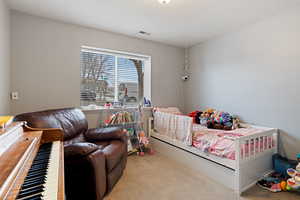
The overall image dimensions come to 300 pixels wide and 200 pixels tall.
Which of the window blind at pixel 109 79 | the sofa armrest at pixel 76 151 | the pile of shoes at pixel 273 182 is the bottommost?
the pile of shoes at pixel 273 182

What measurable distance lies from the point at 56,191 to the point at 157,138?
2671 mm

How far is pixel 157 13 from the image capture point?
2342mm

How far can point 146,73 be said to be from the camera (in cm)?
365

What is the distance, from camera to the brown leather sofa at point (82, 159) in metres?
1.48

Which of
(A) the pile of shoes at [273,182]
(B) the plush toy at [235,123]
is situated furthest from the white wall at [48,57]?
(A) the pile of shoes at [273,182]

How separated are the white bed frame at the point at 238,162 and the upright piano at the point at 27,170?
6.06ft

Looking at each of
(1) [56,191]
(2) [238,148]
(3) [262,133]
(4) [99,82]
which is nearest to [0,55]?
(4) [99,82]

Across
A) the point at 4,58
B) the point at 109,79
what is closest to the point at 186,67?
the point at 109,79

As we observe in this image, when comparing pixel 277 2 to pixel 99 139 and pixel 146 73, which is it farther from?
pixel 99 139

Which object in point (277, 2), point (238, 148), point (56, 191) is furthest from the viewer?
point (277, 2)

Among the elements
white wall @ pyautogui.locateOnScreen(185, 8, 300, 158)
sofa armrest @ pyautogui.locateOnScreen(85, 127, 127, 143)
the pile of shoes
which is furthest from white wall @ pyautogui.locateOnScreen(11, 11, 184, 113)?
the pile of shoes

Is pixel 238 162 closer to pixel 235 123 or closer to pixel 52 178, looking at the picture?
pixel 235 123

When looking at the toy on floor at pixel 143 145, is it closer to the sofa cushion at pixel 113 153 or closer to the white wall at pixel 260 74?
the sofa cushion at pixel 113 153

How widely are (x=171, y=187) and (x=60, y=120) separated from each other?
1643 millimetres
